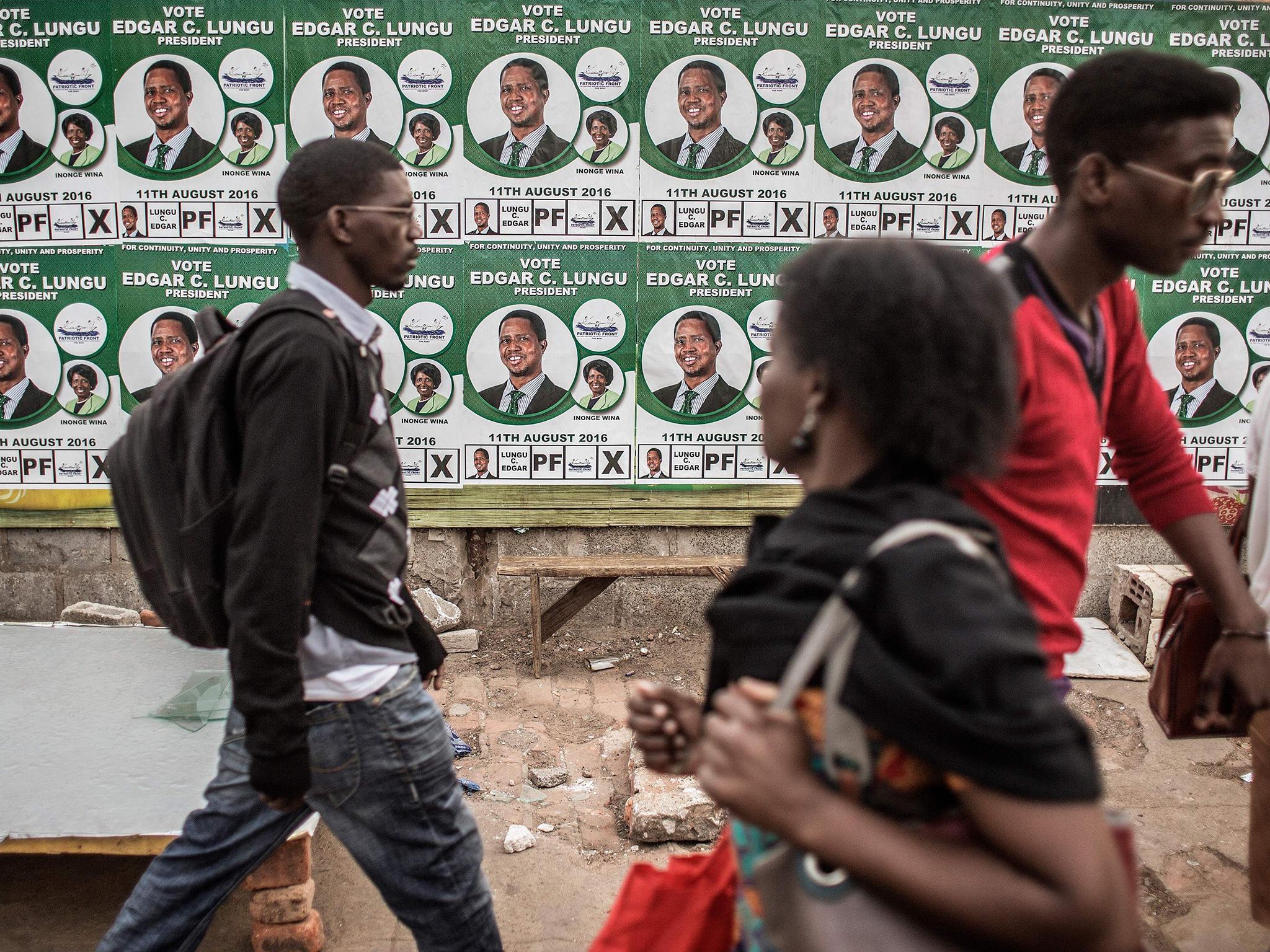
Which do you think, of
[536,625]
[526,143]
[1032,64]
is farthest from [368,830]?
[1032,64]

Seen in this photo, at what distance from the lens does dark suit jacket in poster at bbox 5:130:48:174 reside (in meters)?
4.96

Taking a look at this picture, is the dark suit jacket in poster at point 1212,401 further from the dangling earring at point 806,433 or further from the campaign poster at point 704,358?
the dangling earring at point 806,433

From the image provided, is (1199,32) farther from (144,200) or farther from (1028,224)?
(144,200)

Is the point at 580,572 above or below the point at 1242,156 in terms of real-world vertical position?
below

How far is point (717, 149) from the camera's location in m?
5.00

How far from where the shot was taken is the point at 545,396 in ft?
16.9

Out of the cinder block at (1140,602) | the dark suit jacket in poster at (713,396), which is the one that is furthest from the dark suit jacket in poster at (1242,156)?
the dark suit jacket in poster at (713,396)

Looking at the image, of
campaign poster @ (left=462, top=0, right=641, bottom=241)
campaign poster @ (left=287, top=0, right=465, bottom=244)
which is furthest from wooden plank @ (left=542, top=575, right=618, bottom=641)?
campaign poster @ (left=287, top=0, right=465, bottom=244)

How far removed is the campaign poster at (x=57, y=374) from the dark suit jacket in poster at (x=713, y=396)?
2.72m

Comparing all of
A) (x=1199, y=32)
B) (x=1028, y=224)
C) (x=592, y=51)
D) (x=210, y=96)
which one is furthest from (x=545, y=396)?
(x=1199, y=32)

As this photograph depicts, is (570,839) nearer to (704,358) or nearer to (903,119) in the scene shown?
(704,358)

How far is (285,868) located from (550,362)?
9.34 feet

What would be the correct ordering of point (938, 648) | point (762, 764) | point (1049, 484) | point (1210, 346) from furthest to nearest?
point (1210, 346) < point (1049, 484) < point (762, 764) < point (938, 648)

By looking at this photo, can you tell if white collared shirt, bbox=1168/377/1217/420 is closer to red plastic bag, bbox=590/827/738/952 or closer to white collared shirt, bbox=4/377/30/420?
red plastic bag, bbox=590/827/738/952
